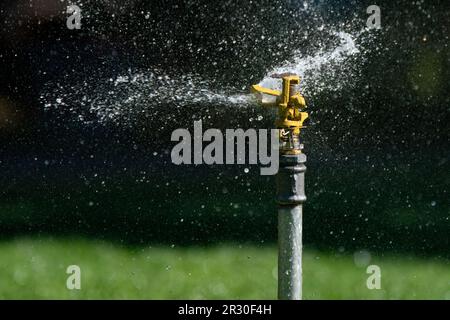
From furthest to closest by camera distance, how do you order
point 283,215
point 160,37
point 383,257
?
1. point 160,37
2. point 383,257
3. point 283,215

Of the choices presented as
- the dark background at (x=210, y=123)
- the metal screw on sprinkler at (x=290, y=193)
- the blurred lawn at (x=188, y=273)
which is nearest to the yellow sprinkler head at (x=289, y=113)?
the metal screw on sprinkler at (x=290, y=193)

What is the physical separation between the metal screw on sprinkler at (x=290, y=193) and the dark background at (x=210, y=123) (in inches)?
85.3

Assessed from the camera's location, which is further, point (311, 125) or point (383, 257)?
point (311, 125)

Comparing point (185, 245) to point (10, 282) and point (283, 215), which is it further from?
point (283, 215)

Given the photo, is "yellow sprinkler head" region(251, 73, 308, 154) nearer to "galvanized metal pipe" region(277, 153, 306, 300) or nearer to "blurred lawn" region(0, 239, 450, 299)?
"galvanized metal pipe" region(277, 153, 306, 300)

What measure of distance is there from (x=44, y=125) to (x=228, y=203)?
5.88ft

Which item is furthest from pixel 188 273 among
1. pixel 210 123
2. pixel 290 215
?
pixel 210 123

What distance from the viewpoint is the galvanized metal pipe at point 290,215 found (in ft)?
8.68

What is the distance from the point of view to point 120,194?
541cm

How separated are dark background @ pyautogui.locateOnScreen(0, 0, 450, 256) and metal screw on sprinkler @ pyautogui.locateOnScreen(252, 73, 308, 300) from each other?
2.17 meters

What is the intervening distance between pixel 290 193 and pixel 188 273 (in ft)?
5.36

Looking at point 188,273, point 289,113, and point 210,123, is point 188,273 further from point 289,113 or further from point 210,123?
point 210,123

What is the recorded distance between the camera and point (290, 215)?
2.66m
